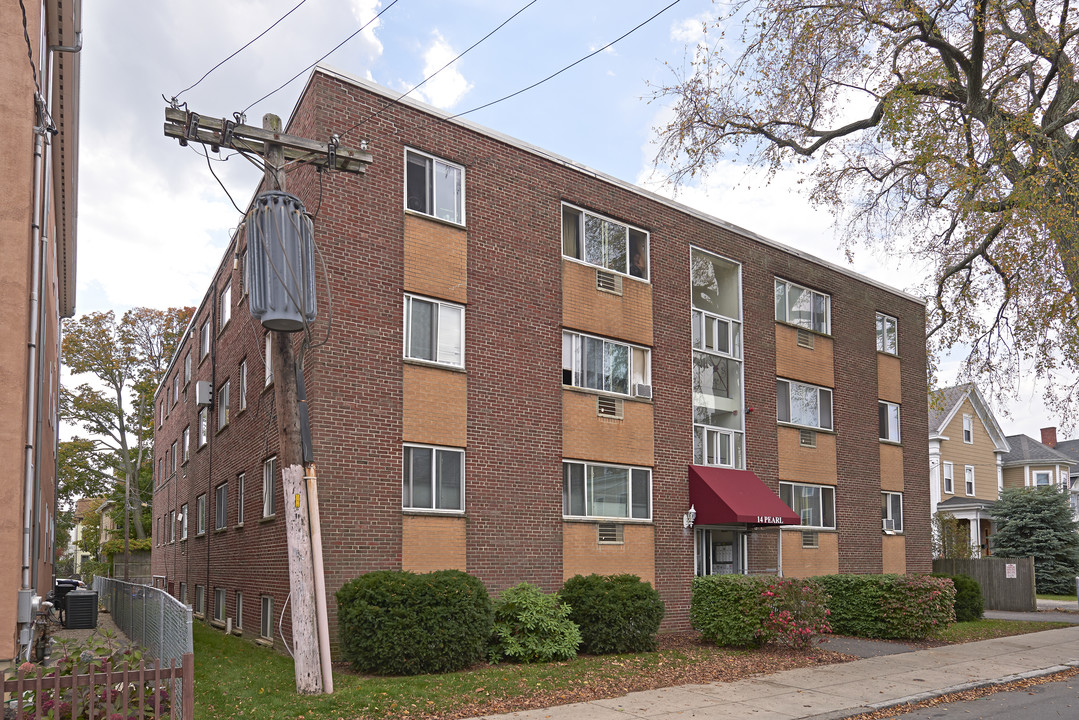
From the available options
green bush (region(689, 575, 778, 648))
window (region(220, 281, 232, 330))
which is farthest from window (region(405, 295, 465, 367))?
window (region(220, 281, 232, 330))

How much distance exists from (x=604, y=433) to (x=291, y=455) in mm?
8907

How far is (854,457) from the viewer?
84.2 ft

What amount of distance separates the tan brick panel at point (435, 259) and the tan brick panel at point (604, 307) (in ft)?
8.65

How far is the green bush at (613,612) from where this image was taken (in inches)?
606

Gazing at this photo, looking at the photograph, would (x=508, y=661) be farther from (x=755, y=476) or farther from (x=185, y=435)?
(x=185, y=435)

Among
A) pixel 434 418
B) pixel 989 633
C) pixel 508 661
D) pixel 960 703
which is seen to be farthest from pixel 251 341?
pixel 989 633

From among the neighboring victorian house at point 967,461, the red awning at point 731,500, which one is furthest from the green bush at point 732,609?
the neighboring victorian house at point 967,461

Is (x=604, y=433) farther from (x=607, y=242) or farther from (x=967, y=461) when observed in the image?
(x=967, y=461)

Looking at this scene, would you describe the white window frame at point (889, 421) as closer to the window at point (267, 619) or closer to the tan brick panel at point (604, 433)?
the tan brick panel at point (604, 433)

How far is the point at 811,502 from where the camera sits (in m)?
24.1

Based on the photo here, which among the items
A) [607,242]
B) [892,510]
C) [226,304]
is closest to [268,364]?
[226,304]

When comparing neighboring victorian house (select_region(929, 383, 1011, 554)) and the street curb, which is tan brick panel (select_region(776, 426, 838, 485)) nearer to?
the street curb

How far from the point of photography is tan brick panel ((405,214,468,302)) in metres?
16.5

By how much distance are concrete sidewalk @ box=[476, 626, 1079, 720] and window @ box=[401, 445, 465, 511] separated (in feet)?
17.9
